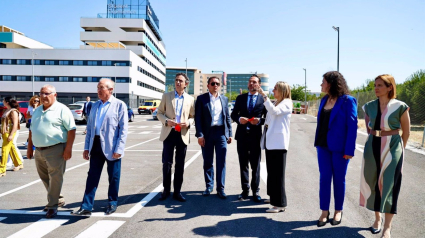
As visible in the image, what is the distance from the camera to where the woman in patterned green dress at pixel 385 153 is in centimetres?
409

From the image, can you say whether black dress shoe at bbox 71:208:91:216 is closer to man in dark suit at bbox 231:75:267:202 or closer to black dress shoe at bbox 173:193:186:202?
black dress shoe at bbox 173:193:186:202

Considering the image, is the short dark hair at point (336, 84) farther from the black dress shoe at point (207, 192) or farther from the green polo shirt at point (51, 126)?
the green polo shirt at point (51, 126)

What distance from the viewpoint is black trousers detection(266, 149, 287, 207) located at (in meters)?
4.93

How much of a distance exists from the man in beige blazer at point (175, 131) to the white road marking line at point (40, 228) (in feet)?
5.48

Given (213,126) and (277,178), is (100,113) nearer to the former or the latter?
(213,126)

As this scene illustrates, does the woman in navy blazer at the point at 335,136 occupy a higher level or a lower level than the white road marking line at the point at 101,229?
higher

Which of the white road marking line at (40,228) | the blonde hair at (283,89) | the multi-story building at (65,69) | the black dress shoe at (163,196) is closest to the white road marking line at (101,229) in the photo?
the white road marking line at (40,228)

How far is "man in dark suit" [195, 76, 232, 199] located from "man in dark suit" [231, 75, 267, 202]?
0.29m

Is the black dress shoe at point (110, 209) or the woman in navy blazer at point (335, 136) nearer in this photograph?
the woman in navy blazer at point (335, 136)

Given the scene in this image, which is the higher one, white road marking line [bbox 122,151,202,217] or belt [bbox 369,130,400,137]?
belt [bbox 369,130,400,137]

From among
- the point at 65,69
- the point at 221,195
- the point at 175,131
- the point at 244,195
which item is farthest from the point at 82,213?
the point at 65,69

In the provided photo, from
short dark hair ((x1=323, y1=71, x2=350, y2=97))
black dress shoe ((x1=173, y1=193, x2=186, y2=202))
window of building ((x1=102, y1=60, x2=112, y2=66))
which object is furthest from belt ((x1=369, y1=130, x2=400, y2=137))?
window of building ((x1=102, y1=60, x2=112, y2=66))

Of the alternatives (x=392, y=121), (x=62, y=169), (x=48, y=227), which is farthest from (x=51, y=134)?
(x=392, y=121)

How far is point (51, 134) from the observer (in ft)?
15.5
